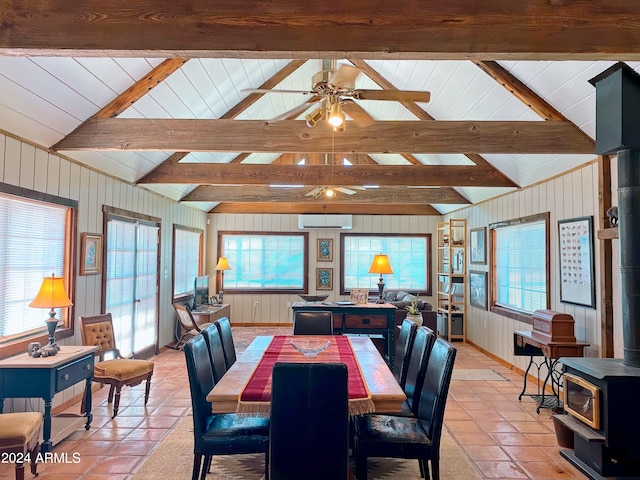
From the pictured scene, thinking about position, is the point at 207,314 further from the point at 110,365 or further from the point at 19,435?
the point at 19,435

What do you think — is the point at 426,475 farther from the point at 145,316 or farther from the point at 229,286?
the point at 229,286

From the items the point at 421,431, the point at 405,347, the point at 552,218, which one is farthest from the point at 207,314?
the point at 552,218

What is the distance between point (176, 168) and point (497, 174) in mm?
4332

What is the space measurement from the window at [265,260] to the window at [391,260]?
92 centimetres

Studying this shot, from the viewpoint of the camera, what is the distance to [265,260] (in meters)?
8.58

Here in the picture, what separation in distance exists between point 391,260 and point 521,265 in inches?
136

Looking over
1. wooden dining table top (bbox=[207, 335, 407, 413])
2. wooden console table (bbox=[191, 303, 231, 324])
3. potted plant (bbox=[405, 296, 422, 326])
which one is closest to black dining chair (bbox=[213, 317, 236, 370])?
wooden dining table top (bbox=[207, 335, 407, 413])

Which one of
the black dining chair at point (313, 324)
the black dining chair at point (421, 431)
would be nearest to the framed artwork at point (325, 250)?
the black dining chair at point (313, 324)

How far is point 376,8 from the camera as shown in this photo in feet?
6.51

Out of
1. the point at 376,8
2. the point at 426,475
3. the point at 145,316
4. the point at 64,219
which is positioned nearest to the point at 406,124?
the point at 376,8

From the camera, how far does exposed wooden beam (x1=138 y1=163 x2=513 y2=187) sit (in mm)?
5352

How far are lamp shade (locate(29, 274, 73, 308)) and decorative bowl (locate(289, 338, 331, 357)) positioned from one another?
178cm

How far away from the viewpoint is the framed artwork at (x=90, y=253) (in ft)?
13.6

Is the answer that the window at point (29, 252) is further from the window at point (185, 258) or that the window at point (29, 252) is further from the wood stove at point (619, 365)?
the wood stove at point (619, 365)
